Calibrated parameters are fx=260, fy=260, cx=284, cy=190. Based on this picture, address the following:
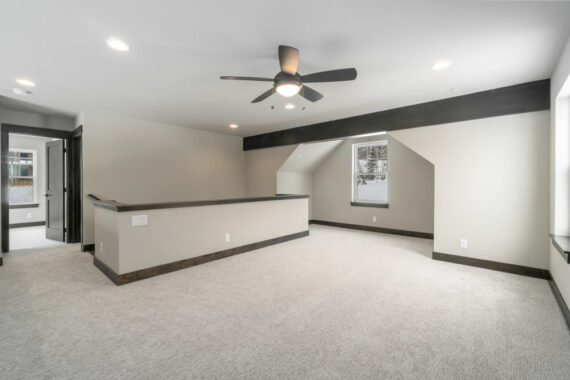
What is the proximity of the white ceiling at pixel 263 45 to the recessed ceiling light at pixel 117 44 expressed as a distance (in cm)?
6

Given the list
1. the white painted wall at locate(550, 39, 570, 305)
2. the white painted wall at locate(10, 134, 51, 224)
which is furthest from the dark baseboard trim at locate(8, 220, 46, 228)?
the white painted wall at locate(550, 39, 570, 305)

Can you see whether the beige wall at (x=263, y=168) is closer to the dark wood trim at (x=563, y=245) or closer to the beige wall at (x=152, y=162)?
the beige wall at (x=152, y=162)

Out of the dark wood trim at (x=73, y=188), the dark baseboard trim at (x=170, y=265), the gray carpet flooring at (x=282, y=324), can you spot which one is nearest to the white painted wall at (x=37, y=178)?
the dark wood trim at (x=73, y=188)

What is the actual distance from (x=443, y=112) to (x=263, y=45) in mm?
2968

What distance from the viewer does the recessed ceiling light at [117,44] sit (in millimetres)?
2236

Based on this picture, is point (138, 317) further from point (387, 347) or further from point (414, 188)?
point (414, 188)

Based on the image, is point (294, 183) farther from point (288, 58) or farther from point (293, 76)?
point (288, 58)

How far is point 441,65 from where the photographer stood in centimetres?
272

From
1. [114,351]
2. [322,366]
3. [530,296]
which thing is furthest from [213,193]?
[530,296]

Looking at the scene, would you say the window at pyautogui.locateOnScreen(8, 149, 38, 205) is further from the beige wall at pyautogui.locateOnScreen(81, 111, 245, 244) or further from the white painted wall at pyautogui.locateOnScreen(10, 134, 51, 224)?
the beige wall at pyautogui.locateOnScreen(81, 111, 245, 244)

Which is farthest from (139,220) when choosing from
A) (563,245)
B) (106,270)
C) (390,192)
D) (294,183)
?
(390,192)

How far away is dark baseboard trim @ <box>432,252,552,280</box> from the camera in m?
3.22

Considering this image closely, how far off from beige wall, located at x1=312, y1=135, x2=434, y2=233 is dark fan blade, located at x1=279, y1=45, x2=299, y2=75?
420cm

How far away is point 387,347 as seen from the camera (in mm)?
1860
